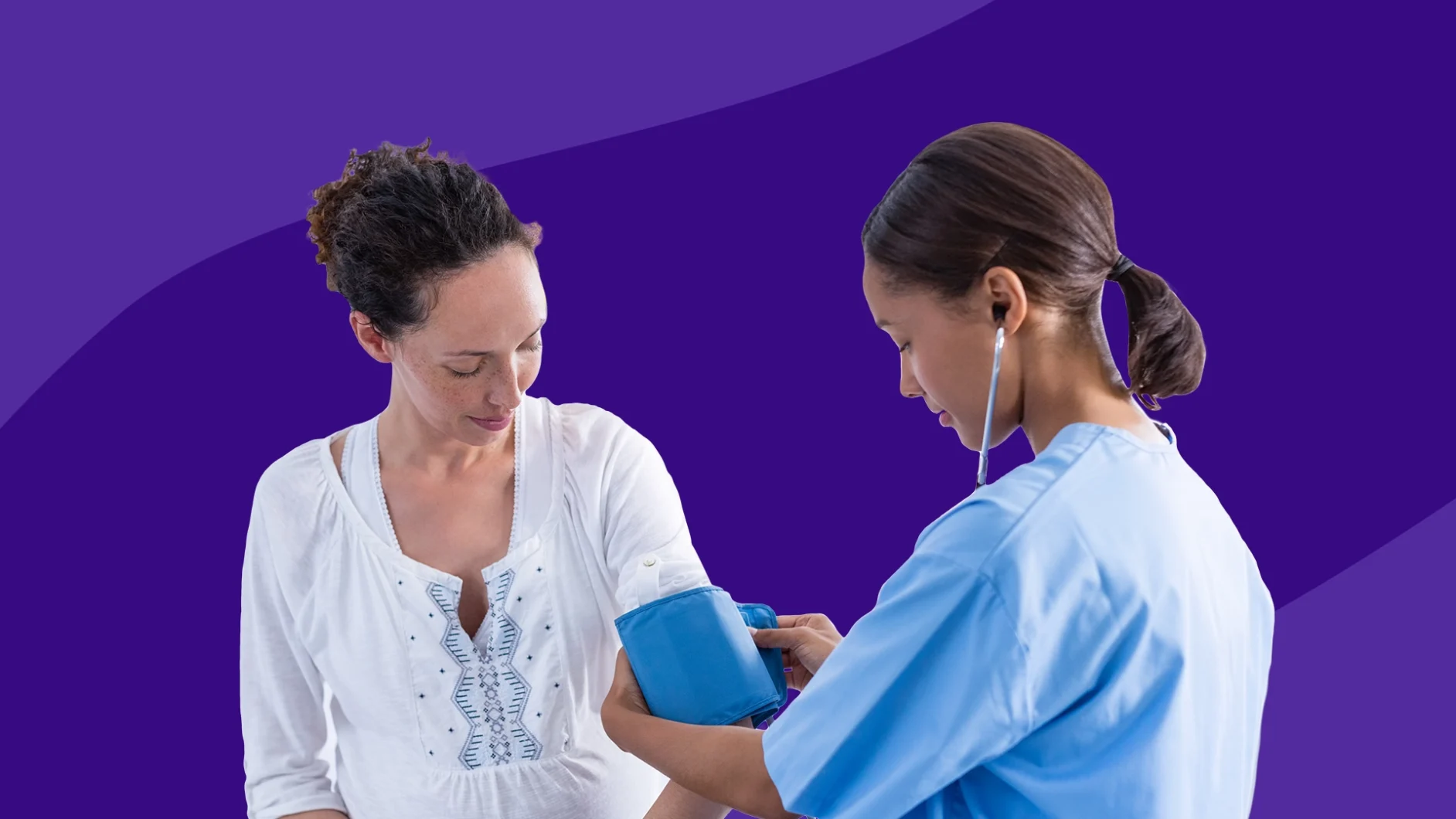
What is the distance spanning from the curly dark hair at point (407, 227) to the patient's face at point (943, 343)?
0.63m

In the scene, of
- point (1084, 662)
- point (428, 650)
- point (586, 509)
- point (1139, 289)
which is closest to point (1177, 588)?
point (1084, 662)

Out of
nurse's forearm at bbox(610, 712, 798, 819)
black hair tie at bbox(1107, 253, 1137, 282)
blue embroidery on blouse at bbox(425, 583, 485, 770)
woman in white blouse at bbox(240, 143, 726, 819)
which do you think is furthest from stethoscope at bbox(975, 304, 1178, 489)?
blue embroidery on blouse at bbox(425, 583, 485, 770)

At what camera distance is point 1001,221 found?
4.47 feet

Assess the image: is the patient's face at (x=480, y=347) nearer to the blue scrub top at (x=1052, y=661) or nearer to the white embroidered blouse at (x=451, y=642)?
the white embroidered blouse at (x=451, y=642)

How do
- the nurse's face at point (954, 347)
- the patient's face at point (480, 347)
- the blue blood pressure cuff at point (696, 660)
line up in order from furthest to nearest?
1. the patient's face at point (480, 347)
2. the blue blood pressure cuff at point (696, 660)
3. the nurse's face at point (954, 347)

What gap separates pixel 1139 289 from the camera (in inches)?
58.6

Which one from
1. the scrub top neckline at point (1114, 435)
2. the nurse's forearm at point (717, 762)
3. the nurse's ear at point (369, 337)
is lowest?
the nurse's forearm at point (717, 762)

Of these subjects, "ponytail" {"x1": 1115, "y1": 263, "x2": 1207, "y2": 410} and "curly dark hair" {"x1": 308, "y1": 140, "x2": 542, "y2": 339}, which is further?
"curly dark hair" {"x1": 308, "y1": 140, "x2": 542, "y2": 339}

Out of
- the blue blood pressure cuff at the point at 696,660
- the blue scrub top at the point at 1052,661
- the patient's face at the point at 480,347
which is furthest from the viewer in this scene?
the patient's face at the point at 480,347

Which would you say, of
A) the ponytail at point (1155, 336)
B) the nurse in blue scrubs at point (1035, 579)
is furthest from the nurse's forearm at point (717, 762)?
the ponytail at point (1155, 336)

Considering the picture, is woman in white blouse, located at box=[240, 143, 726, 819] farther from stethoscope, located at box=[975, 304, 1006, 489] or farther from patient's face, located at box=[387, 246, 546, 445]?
stethoscope, located at box=[975, 304, 1006, 489]

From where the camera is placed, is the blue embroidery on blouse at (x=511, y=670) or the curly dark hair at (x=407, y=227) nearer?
the curly dark hair at (x=407, y=227)

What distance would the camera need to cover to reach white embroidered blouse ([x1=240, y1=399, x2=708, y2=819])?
1982mm

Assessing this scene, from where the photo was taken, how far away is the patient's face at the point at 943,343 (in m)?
1.42
